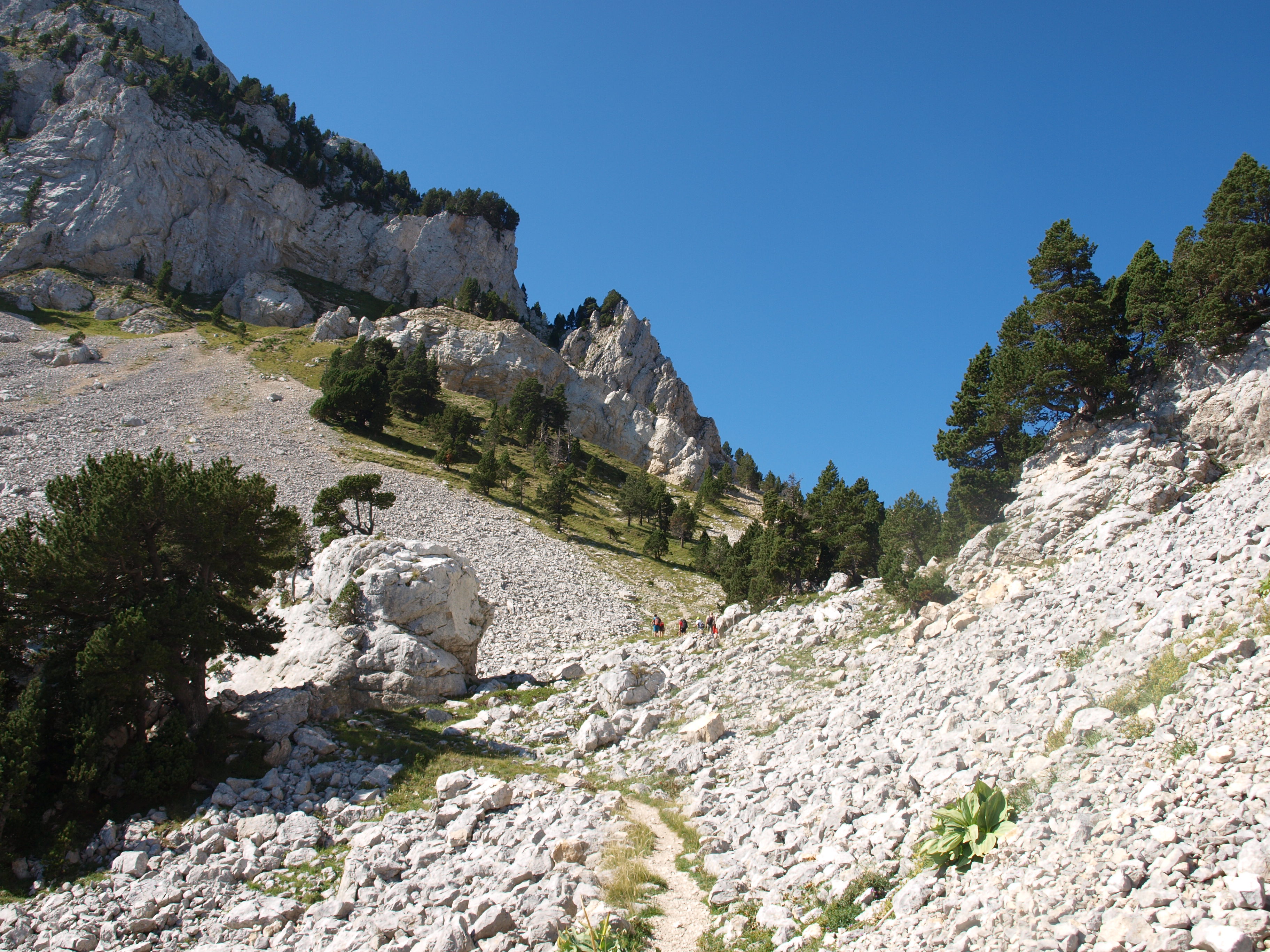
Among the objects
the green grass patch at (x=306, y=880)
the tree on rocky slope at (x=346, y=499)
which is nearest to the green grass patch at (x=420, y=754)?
the green grass patch at (x=306, y=880)

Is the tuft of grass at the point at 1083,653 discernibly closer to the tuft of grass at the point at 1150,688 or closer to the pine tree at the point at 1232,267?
the tuft of grass at the point at 1150,688

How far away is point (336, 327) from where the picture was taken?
11944 cm

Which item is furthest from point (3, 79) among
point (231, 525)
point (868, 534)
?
point (868, 534)

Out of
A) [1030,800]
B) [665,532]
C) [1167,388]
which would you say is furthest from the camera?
[665,532]

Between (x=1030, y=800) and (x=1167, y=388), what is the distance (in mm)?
24130

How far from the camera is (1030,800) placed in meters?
9.41

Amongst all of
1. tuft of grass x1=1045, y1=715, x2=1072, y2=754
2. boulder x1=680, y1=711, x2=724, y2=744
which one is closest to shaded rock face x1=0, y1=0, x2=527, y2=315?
boulder x1=680, y1=711, x2=724, y2=744

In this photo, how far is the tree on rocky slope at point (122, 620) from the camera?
15.3 meters

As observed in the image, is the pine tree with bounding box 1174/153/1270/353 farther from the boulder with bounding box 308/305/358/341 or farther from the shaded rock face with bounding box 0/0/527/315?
the shaded rock face with bounding box 0/0/527/315

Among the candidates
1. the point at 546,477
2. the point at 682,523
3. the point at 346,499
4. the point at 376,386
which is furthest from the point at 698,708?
the point at 376,386

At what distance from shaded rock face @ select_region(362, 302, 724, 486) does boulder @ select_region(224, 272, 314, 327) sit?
19230mm

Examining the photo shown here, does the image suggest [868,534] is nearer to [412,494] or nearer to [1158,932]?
[1158,932]

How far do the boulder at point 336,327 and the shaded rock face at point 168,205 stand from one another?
3503 centimetres

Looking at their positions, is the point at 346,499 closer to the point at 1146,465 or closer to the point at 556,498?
the point at 556,498
